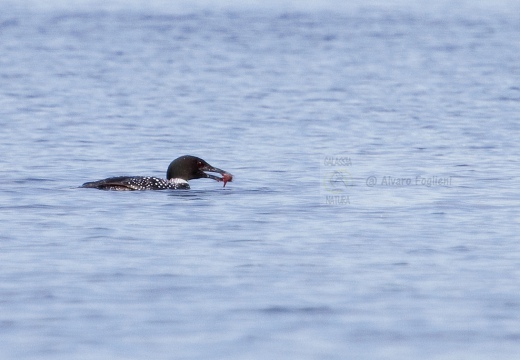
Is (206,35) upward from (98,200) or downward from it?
upward

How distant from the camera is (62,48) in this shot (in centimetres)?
4831

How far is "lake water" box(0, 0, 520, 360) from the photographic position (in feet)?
29.2

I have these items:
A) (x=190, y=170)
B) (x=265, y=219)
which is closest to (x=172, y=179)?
(x=190, y=170)

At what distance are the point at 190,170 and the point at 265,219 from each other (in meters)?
2.87

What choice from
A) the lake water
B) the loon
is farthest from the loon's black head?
the lake water

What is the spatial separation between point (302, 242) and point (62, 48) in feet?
123

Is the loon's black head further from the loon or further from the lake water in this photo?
the lake water

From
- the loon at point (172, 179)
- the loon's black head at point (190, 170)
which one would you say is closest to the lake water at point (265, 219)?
the loon at point (172, 179)

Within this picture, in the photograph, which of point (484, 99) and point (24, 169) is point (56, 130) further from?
point (484, 99)

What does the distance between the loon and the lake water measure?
0.55 feet

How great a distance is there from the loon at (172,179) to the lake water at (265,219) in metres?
0.17

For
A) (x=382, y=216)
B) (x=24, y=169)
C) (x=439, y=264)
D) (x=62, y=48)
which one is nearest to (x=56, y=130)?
(x=24, y=169)

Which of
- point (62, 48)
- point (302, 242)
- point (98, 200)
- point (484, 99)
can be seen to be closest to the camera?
point (302, 242)

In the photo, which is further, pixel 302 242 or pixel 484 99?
pixel 484 99
